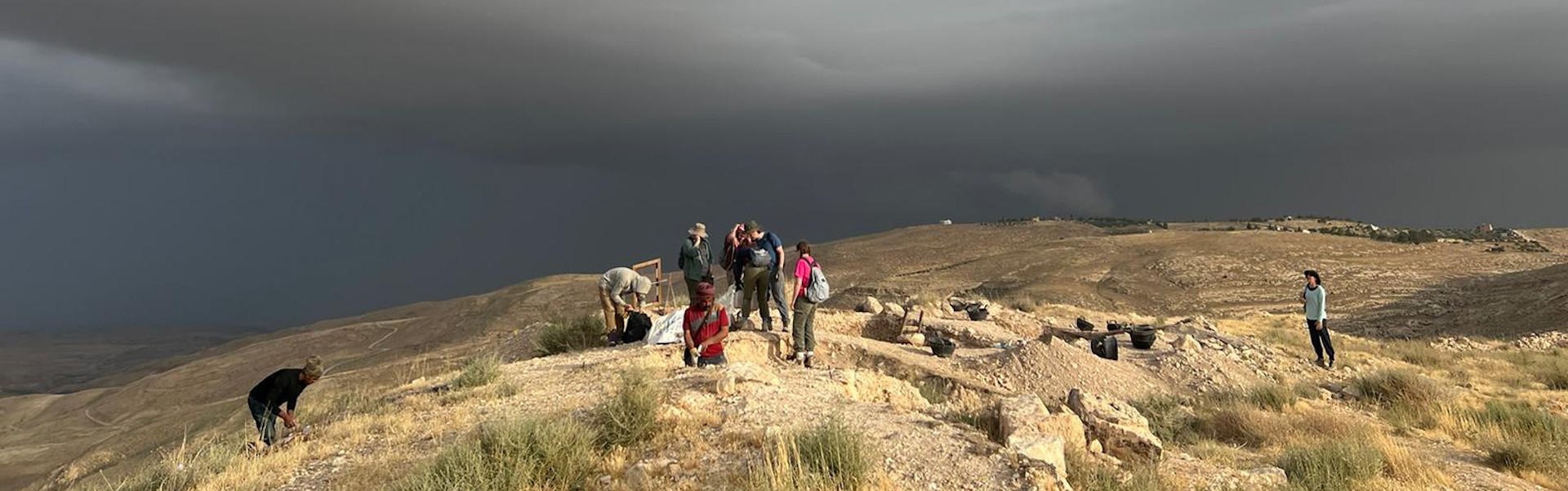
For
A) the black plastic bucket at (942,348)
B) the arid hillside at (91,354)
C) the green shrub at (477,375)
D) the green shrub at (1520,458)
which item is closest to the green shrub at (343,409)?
the green shrub at (477,375)

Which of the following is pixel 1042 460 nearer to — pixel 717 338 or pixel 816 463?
pixel 816 463

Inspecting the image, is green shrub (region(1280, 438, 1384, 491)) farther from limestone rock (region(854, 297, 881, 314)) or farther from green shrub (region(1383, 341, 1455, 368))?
green shrub (region(1383, 341, 1455, 368))

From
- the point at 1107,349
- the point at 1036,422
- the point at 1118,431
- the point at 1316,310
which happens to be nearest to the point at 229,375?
the point at 1107,349

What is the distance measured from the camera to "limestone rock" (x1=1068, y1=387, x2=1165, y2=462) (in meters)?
6.57

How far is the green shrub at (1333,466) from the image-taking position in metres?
6.19

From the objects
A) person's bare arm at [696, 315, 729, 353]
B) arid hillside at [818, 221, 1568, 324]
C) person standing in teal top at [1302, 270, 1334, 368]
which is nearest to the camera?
person's bare arm at [696, 315, 729, 353]

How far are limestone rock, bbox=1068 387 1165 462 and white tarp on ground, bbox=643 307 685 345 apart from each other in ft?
21.2

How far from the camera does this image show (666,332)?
12.0 m

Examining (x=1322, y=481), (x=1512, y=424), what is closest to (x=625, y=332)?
(x=1322, y=481)

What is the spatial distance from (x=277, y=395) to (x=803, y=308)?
6.54m

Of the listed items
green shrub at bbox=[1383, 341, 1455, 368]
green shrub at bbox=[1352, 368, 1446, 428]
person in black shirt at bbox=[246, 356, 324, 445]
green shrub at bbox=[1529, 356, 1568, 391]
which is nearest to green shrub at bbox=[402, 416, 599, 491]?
person in black shirt at bbox=[246, 356, 324, 445]

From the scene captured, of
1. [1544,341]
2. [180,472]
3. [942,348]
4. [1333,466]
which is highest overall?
[180,472]

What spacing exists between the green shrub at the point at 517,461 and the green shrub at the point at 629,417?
0.63 ft

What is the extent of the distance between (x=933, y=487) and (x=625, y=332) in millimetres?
8417
